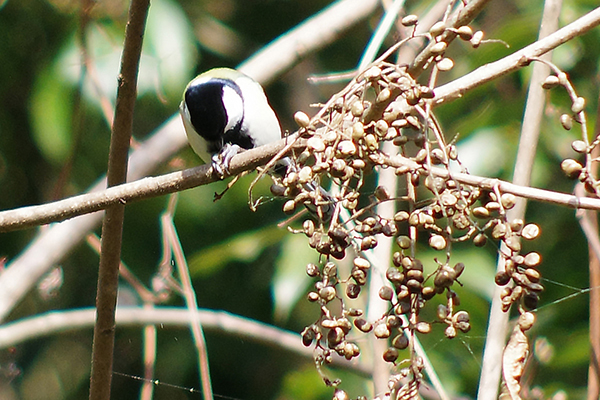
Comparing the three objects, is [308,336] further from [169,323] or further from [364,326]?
[169,323]

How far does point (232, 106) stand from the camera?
1.96 m

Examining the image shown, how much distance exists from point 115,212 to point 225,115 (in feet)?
2.21

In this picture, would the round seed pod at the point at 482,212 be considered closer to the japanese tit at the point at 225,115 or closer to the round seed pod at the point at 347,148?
the round seed pod at the point at 347,148

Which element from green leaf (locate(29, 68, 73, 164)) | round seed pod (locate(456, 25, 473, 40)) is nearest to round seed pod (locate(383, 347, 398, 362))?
round seed pod (locate(456, 25, 473, 40))

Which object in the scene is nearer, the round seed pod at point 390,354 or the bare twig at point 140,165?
the round seed pod at point 390,354

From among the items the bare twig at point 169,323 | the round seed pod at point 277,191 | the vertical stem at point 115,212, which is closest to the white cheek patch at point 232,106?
the bare twig at point 169,323

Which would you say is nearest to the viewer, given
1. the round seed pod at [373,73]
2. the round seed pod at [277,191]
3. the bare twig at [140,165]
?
the round seed pod at [373,73]

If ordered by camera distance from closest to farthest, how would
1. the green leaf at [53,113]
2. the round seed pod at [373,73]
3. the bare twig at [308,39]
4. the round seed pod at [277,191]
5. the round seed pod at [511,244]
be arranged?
the round seed pod at [511,244], the round seed pod at [373,73], the round seed pod at [277,191], the bare twig at [308,39], the green leaf at [53,113]

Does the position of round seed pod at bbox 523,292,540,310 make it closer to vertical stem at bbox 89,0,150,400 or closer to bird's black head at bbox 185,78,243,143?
vertical stem at bbox 89,0,150,400

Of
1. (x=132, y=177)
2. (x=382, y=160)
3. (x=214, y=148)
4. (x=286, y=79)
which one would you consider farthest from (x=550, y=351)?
(x=286, y=79)

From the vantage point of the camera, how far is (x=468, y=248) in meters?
2.32

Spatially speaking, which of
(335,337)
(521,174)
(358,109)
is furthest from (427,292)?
(521,174)

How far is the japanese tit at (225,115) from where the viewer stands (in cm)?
180

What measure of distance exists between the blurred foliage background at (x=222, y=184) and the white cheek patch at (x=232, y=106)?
0.29 metres
